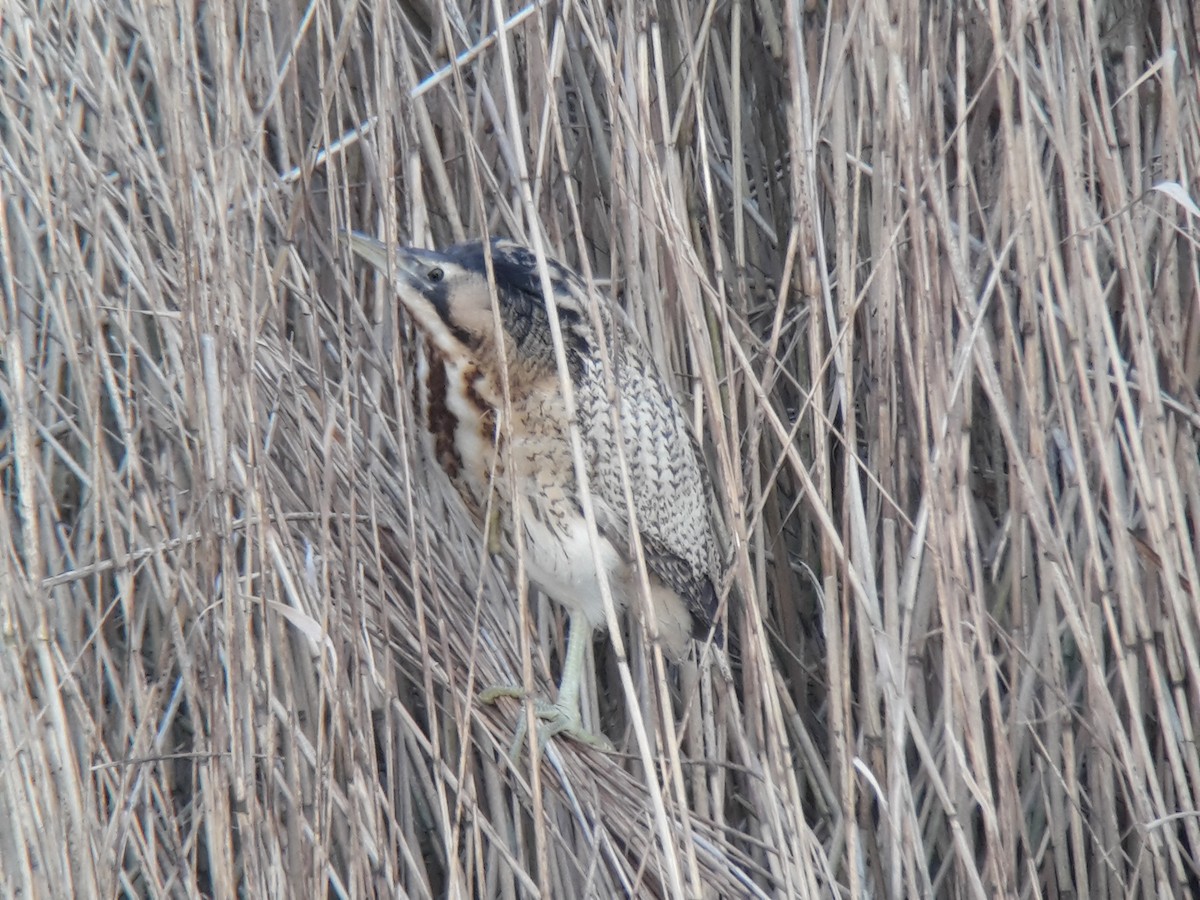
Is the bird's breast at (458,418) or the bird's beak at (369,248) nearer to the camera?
the bird's beak at (369,248)

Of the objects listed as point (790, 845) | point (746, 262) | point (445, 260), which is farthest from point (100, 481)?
point (746, 262)

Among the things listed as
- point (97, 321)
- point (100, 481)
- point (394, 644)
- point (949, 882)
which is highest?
point (97, 321)

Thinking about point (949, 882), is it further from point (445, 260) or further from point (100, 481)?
point (100, 481)

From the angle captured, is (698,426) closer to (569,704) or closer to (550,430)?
(550,430)

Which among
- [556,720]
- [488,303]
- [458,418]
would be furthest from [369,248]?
[556,720]

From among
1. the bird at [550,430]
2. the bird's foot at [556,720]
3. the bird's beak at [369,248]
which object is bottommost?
the bird's foot at [556,720]

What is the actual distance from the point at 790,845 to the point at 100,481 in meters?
0.83

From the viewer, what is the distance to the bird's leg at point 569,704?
1.65 meters

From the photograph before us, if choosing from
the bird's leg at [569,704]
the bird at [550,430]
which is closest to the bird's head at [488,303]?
the bird at [550,430]

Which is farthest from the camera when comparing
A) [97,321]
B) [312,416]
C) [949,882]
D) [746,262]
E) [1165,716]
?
[746,262]

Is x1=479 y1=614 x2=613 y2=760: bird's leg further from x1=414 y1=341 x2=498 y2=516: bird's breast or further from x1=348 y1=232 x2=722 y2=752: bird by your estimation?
x1=414 y1=341 x2=498 y2=516: bird's breast

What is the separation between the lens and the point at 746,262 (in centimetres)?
198

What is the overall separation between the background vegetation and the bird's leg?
4 centimetres

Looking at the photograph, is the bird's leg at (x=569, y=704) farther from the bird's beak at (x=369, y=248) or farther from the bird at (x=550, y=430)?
the bird's beak at (x=369, y=248)
